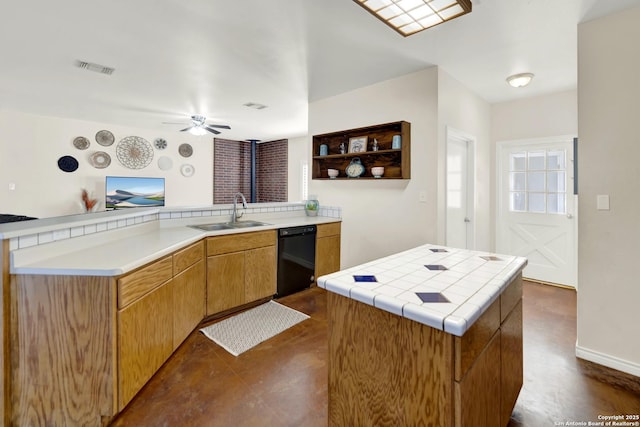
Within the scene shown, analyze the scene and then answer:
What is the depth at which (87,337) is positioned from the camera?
1545 mm

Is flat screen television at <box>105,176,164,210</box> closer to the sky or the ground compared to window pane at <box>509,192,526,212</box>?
closer to the sky

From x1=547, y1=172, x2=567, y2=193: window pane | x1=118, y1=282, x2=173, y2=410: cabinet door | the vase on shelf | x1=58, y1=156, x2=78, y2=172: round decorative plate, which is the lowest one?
x1=118, y1=282, x2=173, y2=410: cabinet door

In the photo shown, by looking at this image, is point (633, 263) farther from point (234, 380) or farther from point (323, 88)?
point (323, 88)

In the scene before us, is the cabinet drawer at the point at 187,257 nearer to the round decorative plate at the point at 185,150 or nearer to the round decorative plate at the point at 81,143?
the round decorative plate at the point at 81,143

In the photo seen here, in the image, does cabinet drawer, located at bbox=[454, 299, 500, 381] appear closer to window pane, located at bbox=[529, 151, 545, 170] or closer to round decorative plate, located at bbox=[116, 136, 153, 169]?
window pane, located at bbox=[529, 151, 545, 170]

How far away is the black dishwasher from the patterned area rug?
1.09 feet

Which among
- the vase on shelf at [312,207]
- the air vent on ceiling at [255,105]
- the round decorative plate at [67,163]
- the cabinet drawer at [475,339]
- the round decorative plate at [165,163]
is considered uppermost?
the air vent on ceiling at [255,105]

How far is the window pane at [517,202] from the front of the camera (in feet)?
13.6

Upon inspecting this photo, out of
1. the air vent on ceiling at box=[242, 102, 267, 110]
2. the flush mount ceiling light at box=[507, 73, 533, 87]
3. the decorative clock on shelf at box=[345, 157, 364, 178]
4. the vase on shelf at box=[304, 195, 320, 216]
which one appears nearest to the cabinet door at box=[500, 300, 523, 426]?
the decorative clock on shelf at box=[345, 157, 364, 178]

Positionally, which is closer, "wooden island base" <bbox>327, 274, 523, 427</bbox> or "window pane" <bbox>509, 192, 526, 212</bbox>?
"wooden island base" <bbox>327, 274, 523, 427</bbox>

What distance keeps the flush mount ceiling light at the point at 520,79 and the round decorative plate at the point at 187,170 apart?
6133 millimetres

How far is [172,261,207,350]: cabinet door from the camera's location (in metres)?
2.22

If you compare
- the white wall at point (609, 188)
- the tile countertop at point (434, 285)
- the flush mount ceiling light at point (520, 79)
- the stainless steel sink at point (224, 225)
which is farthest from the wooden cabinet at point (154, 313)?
the flush mount ceiling light at point (520, 79)

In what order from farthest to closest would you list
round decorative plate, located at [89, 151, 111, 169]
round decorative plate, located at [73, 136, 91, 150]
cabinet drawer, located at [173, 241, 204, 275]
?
round decorative plate, located at [89, 151, 111, 169], round decorative plate, located at [73, 136, 91, 150], cabinet drawer, located at [173, 241, 204, 275]
